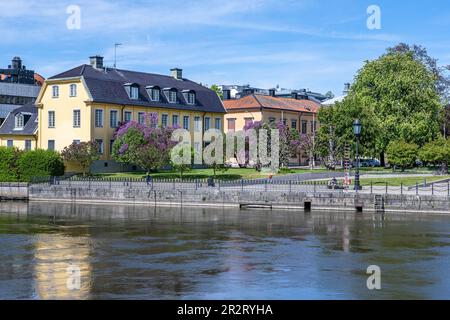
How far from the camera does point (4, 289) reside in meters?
20.5

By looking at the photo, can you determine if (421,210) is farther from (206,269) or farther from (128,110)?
(128,110)

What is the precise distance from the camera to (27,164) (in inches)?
2517

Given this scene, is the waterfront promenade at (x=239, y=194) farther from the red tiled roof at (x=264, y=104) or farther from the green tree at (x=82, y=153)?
the red tiled roof at (x=264, y=104)

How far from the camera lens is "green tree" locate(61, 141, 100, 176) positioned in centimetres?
6900

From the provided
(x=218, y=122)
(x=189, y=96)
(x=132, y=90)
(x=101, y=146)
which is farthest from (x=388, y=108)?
(x=101, y=146)

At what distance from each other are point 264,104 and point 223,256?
71674mm

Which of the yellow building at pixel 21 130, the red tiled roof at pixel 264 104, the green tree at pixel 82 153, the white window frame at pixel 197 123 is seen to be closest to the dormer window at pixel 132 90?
the white window frame at pixel 197 123

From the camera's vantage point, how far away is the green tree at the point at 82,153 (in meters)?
69.0

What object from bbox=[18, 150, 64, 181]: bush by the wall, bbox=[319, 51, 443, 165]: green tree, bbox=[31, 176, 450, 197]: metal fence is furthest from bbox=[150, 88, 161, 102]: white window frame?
bbox=[31, 176, 450, 197]: metal fence

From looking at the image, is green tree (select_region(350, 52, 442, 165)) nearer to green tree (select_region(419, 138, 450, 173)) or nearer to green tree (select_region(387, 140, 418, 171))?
green tree (select_region(387, 140, 418, 171))

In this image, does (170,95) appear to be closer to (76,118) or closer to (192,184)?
(76,118)

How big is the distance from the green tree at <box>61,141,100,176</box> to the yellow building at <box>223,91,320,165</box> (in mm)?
29051

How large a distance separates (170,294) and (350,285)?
222 inches
